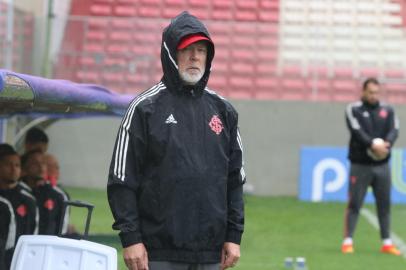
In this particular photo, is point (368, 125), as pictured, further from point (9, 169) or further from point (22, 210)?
point (9, 169)

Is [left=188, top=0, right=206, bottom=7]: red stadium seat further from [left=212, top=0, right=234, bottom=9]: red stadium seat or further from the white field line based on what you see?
the white field line

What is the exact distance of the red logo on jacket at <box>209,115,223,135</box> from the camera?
503cm

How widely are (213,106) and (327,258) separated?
22.2 ft

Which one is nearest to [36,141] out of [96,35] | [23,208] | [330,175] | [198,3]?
[23,208]

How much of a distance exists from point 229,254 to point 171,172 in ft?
1.57

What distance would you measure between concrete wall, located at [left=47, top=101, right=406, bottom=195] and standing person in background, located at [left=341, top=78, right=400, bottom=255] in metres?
7.64

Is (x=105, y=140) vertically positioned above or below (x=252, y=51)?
below

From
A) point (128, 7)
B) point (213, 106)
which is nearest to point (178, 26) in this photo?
point (213, 106)

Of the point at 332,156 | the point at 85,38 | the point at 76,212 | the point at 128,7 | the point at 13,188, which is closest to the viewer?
the point at 13,188

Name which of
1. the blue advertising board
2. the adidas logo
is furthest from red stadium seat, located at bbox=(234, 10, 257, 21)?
the adidas logo

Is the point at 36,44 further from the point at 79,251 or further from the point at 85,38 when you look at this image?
the point at 79,251

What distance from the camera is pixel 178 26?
196 inches

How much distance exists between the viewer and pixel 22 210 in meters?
8.04

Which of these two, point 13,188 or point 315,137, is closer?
point 13,188
